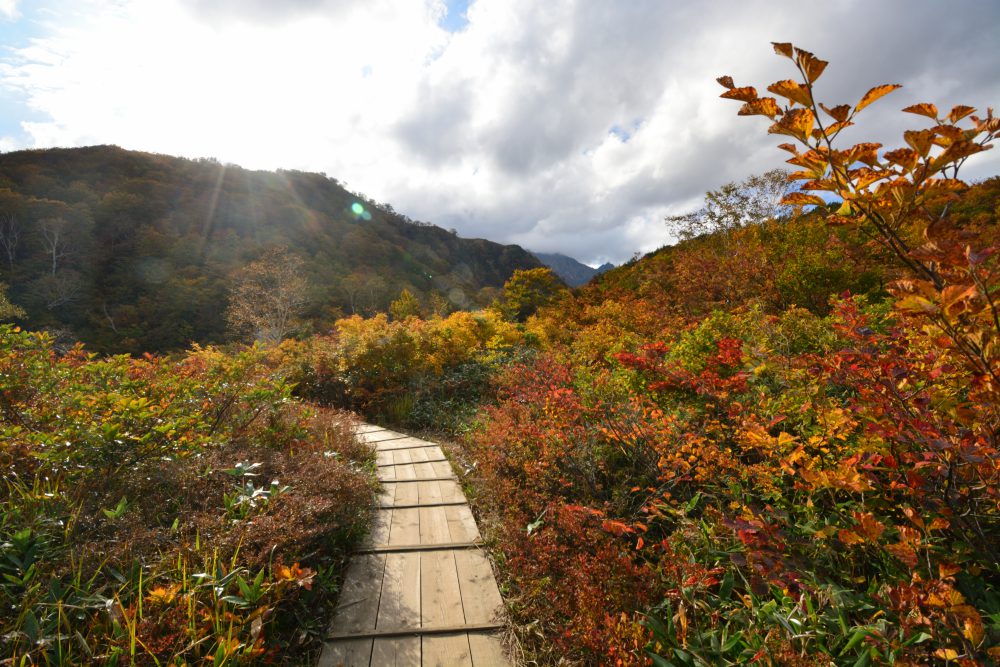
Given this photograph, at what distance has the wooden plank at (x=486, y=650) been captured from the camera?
211cm

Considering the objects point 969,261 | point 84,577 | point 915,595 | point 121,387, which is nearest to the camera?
point 969,261

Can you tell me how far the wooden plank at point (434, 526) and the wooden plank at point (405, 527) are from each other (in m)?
0.04

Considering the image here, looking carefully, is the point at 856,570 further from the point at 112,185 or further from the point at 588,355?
the point at 112,185

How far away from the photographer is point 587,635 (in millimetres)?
1971

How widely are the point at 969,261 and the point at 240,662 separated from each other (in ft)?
10.0


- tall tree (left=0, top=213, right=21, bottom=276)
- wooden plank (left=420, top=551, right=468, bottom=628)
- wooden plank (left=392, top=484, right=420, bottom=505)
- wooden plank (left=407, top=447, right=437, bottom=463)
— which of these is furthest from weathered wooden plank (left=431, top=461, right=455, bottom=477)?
tall tree (left=0, top=213, right=21, bottom=276)

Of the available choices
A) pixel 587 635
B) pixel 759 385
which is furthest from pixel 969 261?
pixel 759 385

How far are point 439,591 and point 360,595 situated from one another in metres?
Result: 0.51

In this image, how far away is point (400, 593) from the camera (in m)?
2.59

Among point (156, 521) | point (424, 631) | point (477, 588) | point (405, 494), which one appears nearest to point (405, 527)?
point (405, 494)

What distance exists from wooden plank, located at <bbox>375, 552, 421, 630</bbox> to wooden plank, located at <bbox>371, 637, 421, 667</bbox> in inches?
3.5

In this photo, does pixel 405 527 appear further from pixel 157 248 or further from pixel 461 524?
pixel 157 248

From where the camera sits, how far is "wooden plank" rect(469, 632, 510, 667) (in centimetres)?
211

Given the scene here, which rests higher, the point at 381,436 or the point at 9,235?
the point at 9,235
